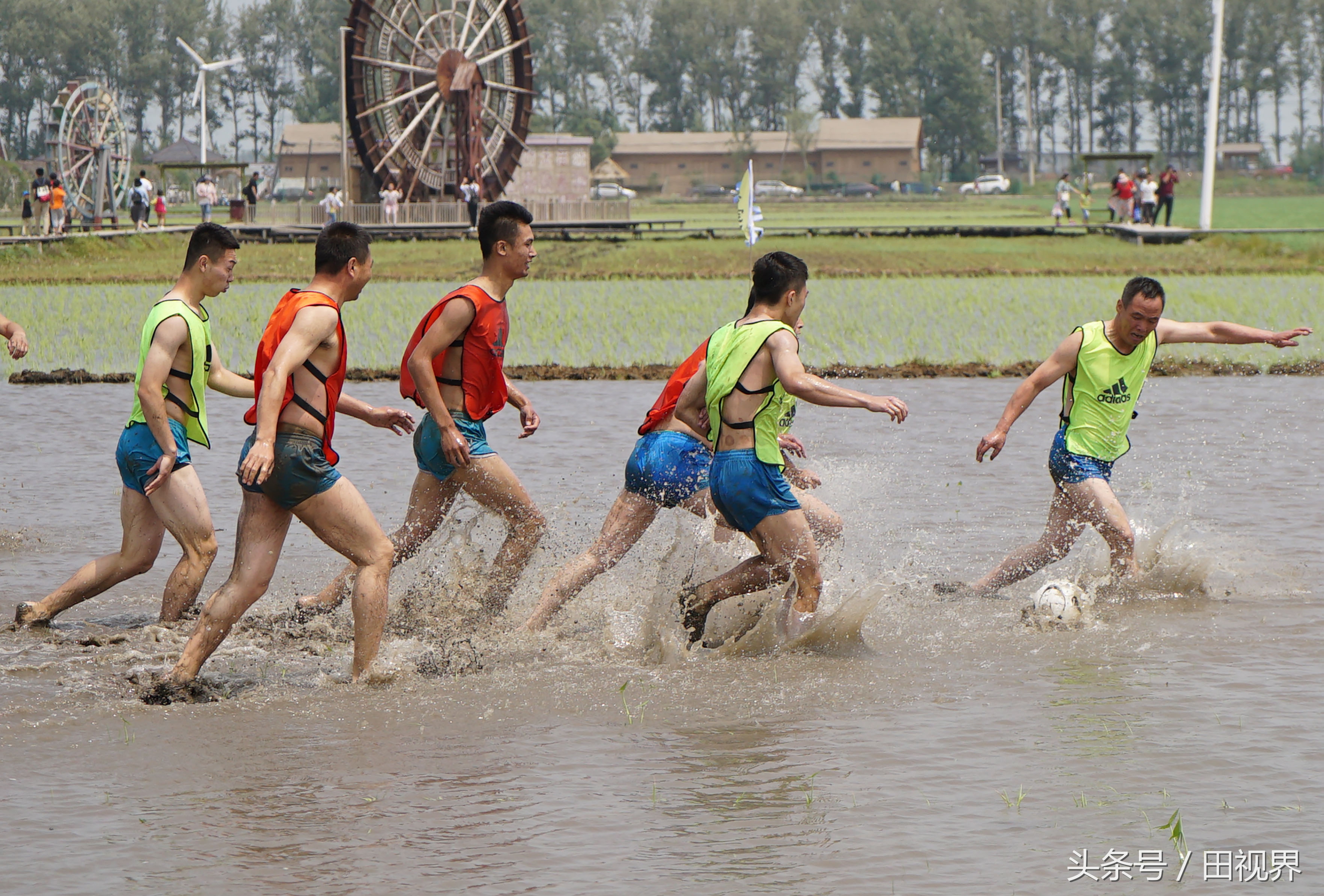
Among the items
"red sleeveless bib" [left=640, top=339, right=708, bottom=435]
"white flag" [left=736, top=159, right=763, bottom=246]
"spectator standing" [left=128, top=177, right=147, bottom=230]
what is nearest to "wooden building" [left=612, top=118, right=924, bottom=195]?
"spectator standing" [left=128, top=177, right=147, bottom=230]

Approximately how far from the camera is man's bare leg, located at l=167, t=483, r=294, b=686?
632 cm

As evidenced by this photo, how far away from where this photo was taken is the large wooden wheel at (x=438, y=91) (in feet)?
184

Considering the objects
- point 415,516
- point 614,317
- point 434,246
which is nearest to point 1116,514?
point 415,516

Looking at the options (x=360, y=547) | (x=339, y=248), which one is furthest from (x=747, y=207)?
(x=360, y=547)

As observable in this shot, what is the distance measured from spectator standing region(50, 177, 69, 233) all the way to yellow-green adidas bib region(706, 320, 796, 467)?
40.2 metres

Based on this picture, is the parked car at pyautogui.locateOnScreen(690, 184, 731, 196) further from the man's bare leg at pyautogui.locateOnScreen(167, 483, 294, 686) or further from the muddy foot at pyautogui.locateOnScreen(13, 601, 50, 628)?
the man's bare leg at pyautogui.locateOnScreen(167, 483, 294, 686)

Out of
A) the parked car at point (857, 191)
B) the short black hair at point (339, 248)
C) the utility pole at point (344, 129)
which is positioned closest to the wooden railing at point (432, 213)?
the utility pole at point (344, 129)

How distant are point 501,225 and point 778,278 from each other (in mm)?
1332

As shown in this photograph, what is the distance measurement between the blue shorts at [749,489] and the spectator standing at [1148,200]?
42.8m

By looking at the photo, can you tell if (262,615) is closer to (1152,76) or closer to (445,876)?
(445,876)

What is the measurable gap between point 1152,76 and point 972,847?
13641cm

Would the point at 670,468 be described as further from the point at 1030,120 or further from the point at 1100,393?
the point at 1030,120

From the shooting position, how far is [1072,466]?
26.1 ft

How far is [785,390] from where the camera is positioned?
6598 millimetres
